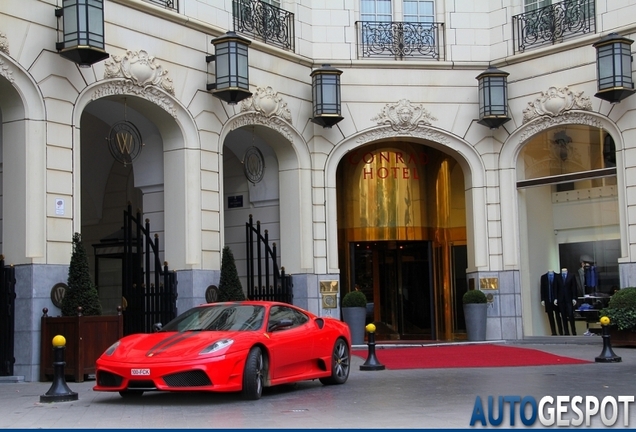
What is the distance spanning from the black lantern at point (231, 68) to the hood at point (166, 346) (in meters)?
7.93

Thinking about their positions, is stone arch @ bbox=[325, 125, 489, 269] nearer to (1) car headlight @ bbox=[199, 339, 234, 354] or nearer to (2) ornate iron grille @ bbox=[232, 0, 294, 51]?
(2) ornate iron grille @ bbox=[232, 0, 294, 51]

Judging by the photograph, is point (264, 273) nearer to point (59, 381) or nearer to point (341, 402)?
point (59, 381)

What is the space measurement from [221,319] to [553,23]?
13.1 metres

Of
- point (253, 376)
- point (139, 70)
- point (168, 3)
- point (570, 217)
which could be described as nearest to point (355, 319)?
point (570, 217)

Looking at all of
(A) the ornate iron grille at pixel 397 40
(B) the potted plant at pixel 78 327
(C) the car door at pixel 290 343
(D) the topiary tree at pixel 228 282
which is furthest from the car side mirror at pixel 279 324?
(A) the ornate iron grille at pixel 397 40

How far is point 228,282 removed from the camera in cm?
1852

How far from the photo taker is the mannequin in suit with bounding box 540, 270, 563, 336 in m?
22.7

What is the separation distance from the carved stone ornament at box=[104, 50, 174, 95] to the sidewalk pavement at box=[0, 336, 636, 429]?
5781 millimetres

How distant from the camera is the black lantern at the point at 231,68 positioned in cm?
1870

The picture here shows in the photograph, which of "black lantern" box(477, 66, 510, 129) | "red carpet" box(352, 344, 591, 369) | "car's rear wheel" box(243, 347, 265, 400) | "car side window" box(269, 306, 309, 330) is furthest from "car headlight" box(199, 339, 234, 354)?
"black lantern" box(477, 66, 510, 129)

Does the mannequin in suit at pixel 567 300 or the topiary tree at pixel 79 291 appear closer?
the topiary tree at pixel 79 291

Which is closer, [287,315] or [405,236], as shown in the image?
[287,315]

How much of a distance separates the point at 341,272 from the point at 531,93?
21.1 ft

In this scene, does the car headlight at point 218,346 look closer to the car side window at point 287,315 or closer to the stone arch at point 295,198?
the car side window at point 287,315
